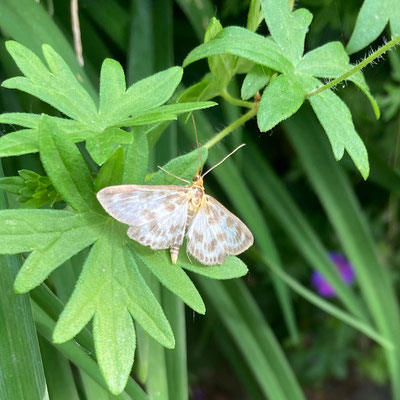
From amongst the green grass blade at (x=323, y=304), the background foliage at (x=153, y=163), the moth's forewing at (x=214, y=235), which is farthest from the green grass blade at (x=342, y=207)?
the moth's forewing at (x=214, y=235)

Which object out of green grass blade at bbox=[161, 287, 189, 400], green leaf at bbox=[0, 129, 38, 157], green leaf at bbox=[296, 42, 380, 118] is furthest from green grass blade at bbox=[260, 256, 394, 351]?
green leaf at bbox=[0, 129, 38, 157]

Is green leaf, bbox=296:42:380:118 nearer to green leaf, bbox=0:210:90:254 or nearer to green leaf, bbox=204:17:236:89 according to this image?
green leaf, bbox=204:17:236:89

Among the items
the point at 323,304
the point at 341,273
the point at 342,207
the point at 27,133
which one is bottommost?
the point at 341,273

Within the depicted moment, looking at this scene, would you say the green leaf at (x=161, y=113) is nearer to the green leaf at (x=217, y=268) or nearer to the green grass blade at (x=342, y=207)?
the green leaf at (x=217, y=268)

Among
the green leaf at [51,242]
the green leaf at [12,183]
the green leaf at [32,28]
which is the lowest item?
the green leaf at [51,242]

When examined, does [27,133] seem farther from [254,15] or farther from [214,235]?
[254,15]

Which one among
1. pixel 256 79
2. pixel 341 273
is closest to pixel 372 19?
pixel 256 79

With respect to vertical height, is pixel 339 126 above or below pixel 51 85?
below
